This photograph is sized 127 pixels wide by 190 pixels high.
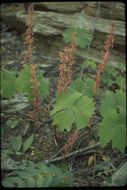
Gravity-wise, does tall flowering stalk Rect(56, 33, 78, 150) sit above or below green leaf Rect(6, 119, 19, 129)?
above

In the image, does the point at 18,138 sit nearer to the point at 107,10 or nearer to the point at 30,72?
the point at 30,72

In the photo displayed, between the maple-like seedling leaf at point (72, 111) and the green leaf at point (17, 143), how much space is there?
53 centimetres

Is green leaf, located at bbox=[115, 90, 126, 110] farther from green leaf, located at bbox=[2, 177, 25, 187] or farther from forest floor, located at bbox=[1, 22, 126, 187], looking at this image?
green leaf, located at bbox=[2, 177, 25, 187]

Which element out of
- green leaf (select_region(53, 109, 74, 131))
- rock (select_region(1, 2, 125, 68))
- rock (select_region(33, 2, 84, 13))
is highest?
rock (select_region(33, 2, 84, 13))

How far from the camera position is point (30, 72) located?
2.92 m

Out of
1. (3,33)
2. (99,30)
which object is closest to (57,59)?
(99,30)

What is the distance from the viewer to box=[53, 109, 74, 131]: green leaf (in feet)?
7.96

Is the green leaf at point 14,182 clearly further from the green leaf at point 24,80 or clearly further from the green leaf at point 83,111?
the green leaf at point 24,80

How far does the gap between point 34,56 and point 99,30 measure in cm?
81

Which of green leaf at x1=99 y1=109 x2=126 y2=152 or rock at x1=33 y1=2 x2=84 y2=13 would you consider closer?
green leaf at x1=99 y1=109 x2=126 y2=152

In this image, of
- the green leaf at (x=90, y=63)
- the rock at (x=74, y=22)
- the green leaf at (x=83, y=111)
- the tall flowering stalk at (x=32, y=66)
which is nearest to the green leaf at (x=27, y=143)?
the tall flowering stalk at (x=32, y=66)

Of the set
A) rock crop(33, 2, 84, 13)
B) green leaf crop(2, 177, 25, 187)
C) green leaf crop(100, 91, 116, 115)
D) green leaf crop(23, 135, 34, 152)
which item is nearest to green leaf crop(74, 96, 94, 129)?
green leaf crop(100, 91, 116, 115)

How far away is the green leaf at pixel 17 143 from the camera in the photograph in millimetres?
2874

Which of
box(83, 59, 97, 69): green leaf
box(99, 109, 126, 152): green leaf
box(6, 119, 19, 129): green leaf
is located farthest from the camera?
box(83, 59, 97, 69): green leaf
